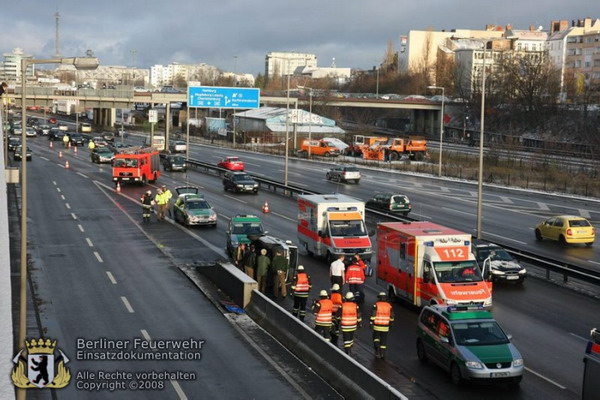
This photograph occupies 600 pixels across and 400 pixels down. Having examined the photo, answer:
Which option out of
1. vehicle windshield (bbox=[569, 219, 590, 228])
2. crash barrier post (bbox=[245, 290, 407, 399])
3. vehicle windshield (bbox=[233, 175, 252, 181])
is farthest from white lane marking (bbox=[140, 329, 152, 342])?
vehicle windshield (bbox=[233, 175, 252, 181])

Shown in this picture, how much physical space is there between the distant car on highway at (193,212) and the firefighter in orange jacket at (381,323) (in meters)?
23.1

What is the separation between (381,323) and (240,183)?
39879 millimetres

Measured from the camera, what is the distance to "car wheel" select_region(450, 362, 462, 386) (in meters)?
18.3

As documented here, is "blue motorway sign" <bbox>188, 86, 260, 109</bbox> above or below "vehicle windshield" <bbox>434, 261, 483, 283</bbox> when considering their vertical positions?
above

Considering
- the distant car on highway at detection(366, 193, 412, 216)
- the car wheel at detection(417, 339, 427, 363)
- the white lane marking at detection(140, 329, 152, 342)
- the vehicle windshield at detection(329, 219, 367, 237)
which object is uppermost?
the vehicle windshield at detection(329, 219, 367, 237)

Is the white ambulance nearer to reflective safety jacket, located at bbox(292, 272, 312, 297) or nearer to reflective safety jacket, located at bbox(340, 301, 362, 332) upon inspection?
reflective safety jacket, located at bbox(292, 272, 312, 297)

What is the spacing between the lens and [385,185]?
6850 cm

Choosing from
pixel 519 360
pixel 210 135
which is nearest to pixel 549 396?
pixel 519 360

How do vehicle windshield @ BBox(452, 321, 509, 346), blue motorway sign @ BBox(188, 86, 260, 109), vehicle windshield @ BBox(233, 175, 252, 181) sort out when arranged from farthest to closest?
1. blue motorway sign @ BBox(188, 86, 260, 109)
2. vehicle windshield @ BBox(233, 175, 252, 181)
3. vehicle windshield @ BBox(452, 321, 509, 346)

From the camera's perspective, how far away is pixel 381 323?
20.1 metres

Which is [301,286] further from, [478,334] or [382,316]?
[478,334]

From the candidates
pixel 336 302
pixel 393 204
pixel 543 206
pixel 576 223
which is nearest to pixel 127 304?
pixel 336 302

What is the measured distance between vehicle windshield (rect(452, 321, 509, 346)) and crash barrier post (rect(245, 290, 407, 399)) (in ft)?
9.16

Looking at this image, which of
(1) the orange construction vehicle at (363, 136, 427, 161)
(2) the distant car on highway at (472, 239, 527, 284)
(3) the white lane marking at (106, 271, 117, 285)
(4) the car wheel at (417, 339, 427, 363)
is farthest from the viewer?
(1) the orange construction vehicle at (363, 136, 427, 161)
